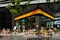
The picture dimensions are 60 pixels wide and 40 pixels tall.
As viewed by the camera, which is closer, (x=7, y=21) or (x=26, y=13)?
(x=26, y=13)

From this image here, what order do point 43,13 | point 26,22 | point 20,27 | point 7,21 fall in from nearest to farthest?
point 43,13, point 20,27, point 26,22, point 7,21

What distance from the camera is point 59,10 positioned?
32.1 meters

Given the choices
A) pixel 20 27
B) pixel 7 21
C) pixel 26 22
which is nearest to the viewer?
pixel 20 27

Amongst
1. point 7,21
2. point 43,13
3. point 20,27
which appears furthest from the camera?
point 7,21

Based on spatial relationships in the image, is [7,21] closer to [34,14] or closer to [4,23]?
[4,23]

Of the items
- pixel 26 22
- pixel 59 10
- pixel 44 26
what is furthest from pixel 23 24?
pixel 59 10

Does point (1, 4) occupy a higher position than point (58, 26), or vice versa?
point (1, 4)

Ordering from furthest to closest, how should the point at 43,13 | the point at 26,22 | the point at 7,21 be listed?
the point at 7,21, the point at 26,22, the point at 43,13

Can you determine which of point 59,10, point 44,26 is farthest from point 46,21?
point 59,10

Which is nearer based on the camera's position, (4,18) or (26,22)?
(26,22)

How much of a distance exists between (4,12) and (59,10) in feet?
23.4

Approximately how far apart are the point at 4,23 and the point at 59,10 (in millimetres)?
7177

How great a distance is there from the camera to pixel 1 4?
3250 cm

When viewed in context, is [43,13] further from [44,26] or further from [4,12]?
[4,12]
